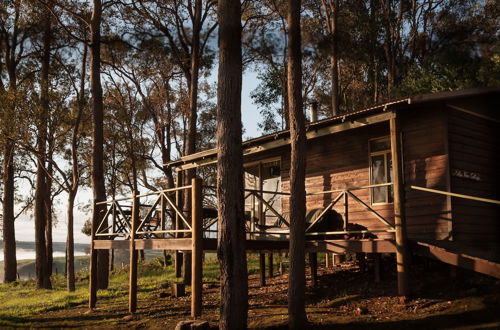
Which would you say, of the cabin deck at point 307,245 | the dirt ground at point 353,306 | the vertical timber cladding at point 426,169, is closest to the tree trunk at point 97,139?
the dirt ground at point 353,306

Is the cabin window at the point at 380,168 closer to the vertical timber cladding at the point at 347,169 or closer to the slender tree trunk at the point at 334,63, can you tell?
the vertical timber cladding at the point at 347,169

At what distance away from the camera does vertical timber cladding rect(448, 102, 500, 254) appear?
10781 millimetres

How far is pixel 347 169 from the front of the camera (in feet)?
42.3

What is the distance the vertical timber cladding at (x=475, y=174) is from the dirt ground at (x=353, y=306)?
106 cm

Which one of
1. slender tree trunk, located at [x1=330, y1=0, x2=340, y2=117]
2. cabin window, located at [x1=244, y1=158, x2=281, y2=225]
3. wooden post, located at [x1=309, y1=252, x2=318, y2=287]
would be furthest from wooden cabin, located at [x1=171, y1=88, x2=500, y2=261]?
slender tree trunk, located at [x1=330, y1=0, x2=340, y2=117]

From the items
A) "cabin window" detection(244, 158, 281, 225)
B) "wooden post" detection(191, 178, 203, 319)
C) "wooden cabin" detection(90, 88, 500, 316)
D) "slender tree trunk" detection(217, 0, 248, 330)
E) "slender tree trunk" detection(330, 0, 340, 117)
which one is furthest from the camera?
"slender tree trunk" detection(330, 0, 340, 117)

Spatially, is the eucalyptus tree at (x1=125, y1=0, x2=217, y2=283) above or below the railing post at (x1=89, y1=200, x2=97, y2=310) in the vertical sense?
above

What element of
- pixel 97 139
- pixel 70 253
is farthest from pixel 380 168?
pixel 70 253

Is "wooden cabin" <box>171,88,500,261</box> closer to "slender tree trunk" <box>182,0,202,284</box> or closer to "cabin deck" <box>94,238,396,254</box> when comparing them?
"cabin deck" <box>94,238,396,254</box>

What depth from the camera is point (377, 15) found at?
26.6m

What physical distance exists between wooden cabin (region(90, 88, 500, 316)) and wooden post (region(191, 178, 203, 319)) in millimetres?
26

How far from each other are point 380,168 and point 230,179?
4.82m

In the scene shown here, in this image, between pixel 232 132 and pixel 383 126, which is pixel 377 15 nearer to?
pixel 383 126

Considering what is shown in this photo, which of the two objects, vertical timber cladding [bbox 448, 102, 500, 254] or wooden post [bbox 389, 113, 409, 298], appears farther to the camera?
vertical timber cladding [bbox 448, 102, 500, 254]
